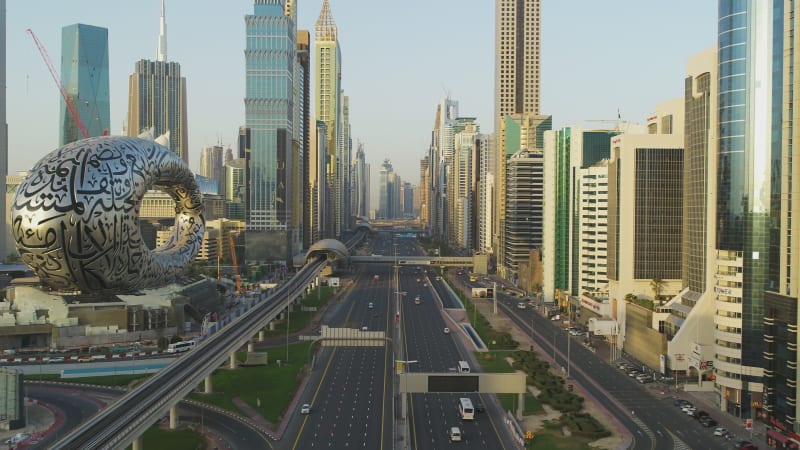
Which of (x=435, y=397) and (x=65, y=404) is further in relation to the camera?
(x=435, y=397)

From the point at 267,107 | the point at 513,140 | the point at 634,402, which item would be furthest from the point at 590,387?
the point at 267,107

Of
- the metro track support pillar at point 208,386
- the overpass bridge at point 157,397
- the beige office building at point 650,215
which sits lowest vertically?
the metro track support pillar at point 208,386

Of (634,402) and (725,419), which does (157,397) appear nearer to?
(634,402)

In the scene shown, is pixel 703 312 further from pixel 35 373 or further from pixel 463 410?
pixel 35 373

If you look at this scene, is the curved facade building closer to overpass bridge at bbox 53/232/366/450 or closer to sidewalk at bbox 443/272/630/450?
sidewalk at bbox 443/272/630/450

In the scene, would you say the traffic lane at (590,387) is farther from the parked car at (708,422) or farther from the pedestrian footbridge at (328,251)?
the pedestrian footbridge at (328,251)

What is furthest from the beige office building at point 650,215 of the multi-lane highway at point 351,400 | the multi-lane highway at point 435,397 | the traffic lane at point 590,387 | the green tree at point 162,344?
the green tree at point 162,344

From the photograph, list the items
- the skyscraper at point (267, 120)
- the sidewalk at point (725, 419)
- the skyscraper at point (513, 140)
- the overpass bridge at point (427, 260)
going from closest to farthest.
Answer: the sidewalk at point (725, 419), the skyscraper at point (267, 120), the skyscraper at point (513, 140), the overpass bridge at point (427, 260)
